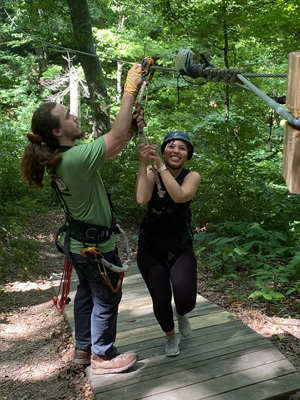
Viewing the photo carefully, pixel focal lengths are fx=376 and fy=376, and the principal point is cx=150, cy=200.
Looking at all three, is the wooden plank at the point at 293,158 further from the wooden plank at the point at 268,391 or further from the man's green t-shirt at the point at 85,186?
the wooden plank at the point at 268,391

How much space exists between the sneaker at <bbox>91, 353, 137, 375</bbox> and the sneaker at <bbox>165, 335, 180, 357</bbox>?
282 mm

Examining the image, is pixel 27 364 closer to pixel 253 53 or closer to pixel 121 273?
pixel 121 273

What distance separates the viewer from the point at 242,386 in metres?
2.56

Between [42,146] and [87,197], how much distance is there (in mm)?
438

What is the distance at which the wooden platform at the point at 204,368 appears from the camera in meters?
2.52

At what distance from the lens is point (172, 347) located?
295 cm

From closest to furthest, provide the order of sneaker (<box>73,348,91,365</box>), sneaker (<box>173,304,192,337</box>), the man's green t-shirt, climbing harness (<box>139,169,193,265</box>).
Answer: the man's green t-shirt
climbing harness (<box>139,169,193,265</box>)
sneaker (<box>73,348,91,365</box>)
sneaker (<box>173,304,192,337</box>)

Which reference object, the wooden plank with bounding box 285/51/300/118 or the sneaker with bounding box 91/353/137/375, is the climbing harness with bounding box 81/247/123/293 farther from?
the wooden plank with bounding box 285/51/300/118

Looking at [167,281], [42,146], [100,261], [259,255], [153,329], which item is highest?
[42,146]

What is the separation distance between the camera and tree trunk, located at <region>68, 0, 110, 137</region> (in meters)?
8.83

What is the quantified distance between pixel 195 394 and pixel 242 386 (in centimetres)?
34

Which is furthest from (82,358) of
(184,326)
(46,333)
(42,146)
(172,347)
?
(42,146)

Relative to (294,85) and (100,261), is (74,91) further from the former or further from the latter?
(294,85)

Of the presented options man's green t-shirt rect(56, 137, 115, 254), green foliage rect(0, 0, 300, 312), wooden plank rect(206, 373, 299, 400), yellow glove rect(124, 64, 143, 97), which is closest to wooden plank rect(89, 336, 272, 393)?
wooden plank rect(206, 373, 299, 400)
